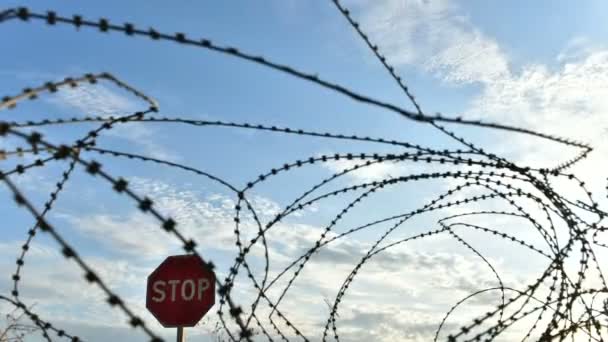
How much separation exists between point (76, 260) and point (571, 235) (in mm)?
3254

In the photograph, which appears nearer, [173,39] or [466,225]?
[173,39]

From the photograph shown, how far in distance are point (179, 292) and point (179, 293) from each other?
1cm

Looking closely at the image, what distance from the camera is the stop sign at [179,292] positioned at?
8922 millimetres

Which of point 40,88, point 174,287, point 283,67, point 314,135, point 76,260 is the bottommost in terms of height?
point 76,260

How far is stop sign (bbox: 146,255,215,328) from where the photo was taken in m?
8.92

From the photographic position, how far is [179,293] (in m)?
9.15

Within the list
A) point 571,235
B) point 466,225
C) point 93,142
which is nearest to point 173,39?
point 93,142

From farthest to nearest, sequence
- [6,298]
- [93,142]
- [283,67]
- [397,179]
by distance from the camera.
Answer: [397,179] → [6,298] → [93,142] → [283,67]

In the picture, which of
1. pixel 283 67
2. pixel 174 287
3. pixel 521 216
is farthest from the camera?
pixel 174 287

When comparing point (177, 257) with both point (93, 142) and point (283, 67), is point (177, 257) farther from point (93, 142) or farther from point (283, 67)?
point (283, 67)

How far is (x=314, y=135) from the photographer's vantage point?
409 centimetres

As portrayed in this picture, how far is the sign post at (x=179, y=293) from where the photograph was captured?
8.92m

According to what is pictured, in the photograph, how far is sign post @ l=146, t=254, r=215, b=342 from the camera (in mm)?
8922

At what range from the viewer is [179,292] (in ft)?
30.0
